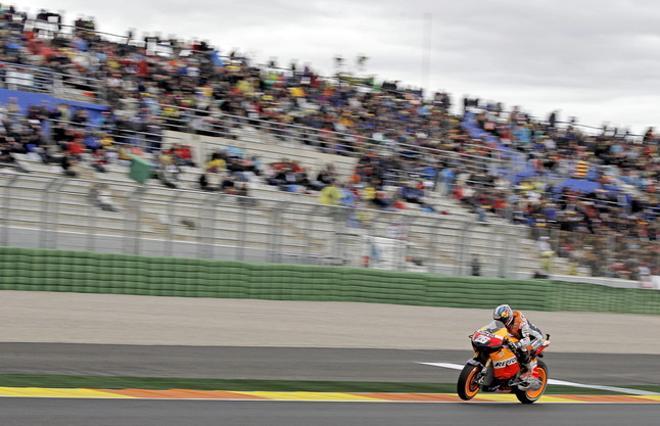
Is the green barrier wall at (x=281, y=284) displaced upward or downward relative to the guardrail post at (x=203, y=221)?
downward

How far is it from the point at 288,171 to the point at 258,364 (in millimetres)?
10506

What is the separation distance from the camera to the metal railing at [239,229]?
16797 millimetres

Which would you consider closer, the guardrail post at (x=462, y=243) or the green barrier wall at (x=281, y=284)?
the green barrier wall at (x=281, y=284)

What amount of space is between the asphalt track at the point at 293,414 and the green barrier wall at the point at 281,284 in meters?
9.46

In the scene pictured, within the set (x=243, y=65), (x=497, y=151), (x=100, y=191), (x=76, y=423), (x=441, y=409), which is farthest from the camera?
(x=497, y=151)

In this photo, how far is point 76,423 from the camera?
7.03 meters

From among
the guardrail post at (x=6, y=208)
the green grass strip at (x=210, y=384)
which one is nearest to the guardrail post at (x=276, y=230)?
the guardrail post at (x=6, y=208)

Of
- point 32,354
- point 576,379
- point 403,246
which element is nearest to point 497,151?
point 403,246

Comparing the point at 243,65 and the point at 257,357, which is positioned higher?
the point at 243,65

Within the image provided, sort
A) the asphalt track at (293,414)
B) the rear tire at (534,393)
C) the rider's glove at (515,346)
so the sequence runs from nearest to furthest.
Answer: the asphalt track at (293,414) < the rider's glove at (515,346) < the rear tire at (534,393)

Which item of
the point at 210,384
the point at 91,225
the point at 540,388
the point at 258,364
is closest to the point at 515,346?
the point at 540,388

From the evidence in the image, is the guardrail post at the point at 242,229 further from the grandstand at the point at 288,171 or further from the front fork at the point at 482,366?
the front fork at the point at 482,366

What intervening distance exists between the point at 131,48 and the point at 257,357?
39.9 feet

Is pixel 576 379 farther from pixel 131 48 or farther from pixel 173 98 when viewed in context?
pixel 131 48
